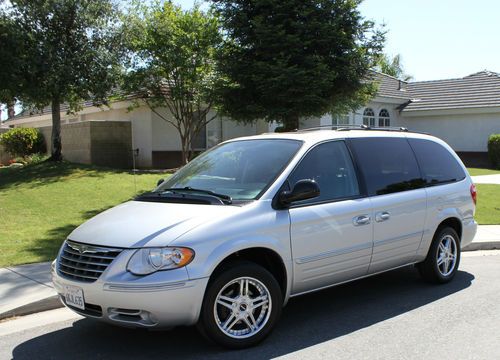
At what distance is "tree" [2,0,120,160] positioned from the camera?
17.4 metres

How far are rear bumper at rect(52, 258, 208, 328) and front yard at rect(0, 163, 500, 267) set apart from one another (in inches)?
157

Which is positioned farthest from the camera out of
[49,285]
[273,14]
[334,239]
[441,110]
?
[441,110]

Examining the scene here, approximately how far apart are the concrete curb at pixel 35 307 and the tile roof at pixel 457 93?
85.1 ft

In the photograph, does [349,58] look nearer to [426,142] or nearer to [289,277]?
[426,142]

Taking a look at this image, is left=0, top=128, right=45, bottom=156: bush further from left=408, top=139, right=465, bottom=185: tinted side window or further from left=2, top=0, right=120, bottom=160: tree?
left=408, top=139, right=465, bottom=185: tinted side window

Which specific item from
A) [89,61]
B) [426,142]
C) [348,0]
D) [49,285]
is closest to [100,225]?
[49,285]

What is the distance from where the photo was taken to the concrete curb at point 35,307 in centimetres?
577

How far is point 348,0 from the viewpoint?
13.0 m

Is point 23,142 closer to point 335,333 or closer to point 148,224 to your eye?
point 148,224

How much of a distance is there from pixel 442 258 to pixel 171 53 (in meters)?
13.5

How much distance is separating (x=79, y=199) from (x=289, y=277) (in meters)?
9.46

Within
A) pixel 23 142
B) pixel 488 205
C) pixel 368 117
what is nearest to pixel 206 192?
pixel 488 205

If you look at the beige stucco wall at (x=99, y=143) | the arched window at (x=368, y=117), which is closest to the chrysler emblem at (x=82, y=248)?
the beige stucco wall at (x=99, y=143)

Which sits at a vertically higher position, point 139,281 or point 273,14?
point 273,14
